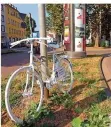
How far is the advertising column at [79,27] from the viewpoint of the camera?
12734mm

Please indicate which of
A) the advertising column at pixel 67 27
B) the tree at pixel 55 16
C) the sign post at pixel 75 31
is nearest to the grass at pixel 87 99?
the sign post at pixel 75 31

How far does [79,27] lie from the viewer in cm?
1280

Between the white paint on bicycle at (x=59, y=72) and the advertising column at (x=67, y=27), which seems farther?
the advertising column at (x=67, y=27)

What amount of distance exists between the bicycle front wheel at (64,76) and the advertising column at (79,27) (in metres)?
7.25

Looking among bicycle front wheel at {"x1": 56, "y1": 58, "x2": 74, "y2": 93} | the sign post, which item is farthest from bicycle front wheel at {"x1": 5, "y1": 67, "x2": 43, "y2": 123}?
the sign post

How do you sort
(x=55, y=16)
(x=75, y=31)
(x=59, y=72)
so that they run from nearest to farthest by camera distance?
(x=59, y=72)
(x=75, y=31)
(x=55, y=16)

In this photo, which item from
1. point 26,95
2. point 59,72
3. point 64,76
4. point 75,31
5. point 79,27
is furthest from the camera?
point 75,31

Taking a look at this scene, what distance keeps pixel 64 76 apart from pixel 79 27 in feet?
24.9

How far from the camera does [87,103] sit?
16.2 feet

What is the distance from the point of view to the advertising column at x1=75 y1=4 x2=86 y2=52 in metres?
12.7

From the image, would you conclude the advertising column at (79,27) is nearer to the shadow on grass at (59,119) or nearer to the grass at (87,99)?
the grass at (87,99)

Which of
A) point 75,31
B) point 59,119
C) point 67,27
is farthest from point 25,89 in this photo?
point 67,27

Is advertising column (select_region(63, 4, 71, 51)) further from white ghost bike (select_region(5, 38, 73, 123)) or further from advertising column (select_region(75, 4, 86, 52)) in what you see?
white ghost bike (select_region(5, 38, 73, 123))

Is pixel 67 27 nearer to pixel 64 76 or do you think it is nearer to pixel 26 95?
pixel 64 76
